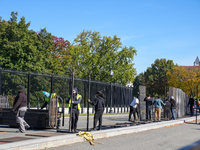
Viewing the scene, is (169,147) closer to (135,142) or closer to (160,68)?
(135,142)

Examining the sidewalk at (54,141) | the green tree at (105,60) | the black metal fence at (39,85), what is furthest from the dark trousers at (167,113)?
the green tree at (105,60)

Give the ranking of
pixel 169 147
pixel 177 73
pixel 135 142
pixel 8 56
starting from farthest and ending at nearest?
pixel 177 73, pixel 8 56, pixel 135 142, pixel 169 147

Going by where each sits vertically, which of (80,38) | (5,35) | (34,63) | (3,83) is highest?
(80,38)

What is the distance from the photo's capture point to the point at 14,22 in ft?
118

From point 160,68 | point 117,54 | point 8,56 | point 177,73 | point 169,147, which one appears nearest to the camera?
point 169,147

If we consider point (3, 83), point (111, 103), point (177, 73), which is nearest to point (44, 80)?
point (3, 83)

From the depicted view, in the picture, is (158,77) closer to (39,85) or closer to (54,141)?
(39,85)

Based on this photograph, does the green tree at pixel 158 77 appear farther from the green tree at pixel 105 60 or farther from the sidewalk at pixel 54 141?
the sidewalk at pixel 54 141

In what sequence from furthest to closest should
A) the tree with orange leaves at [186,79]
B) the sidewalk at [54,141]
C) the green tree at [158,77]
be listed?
the green tree at [158,77]
the tree with orange leaves at [186,79]
the sidewalk at [54,141]

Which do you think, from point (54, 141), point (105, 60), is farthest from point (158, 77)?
point (54, 141)

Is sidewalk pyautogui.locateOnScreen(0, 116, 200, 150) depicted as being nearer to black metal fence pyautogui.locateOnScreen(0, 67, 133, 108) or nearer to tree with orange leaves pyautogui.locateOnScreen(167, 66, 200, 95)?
black metal fence pyautogui.locateOnScreen(0, 67, 133, 108)

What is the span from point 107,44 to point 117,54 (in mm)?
2941

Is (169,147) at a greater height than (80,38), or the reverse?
(80,38)

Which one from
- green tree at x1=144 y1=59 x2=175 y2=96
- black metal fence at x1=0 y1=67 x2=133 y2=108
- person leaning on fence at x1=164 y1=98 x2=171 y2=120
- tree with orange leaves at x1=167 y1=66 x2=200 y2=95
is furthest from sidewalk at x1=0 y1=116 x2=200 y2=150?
green tree at x1=144 y1=59 x2=175 y2=96
